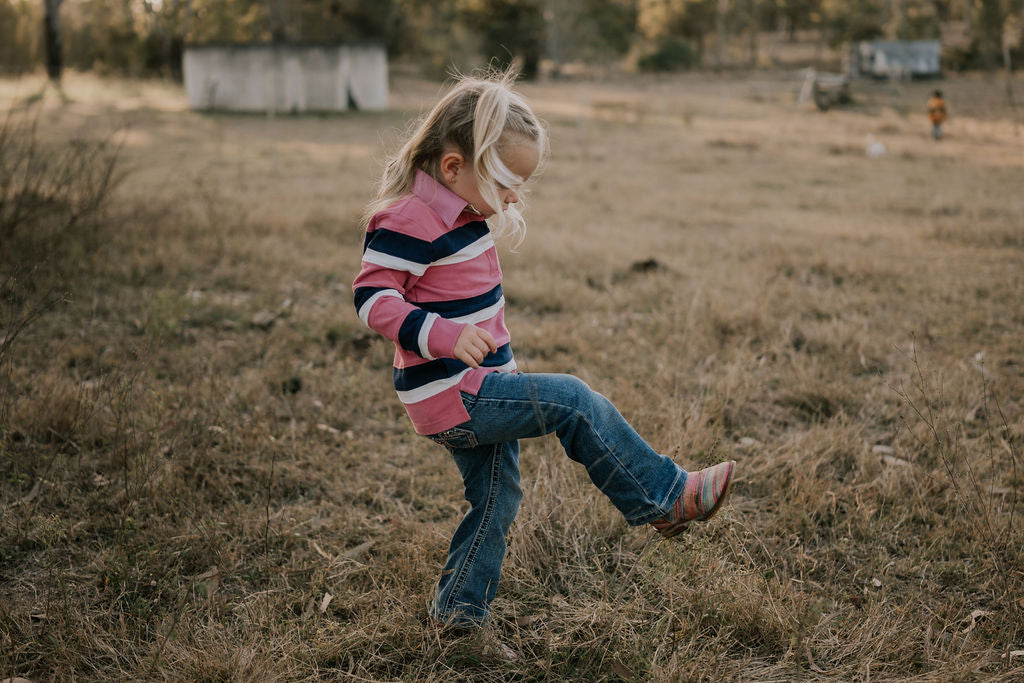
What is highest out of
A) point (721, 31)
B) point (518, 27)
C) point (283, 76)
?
point (721, 31)

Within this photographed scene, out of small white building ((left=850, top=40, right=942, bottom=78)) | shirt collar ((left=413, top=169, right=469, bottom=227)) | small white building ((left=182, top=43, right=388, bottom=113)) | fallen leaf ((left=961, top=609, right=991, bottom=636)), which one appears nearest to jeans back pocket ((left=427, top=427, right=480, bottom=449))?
shirt collar ((left=413, top=169, right=469, bottom=227))

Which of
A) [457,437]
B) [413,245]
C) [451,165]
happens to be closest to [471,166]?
[451,165]

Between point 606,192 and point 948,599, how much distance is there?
845 cm

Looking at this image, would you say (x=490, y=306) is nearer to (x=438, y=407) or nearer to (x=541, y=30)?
(x=438, y=407)

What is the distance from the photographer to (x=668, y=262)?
6582 mm

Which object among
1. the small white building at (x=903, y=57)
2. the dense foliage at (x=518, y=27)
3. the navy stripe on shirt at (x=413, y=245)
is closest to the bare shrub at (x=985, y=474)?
the navy stripe on shirt at (x=413, y=245)

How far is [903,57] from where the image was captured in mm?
41562

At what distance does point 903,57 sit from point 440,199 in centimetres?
4739

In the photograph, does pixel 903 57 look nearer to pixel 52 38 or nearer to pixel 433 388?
pixel 52 38

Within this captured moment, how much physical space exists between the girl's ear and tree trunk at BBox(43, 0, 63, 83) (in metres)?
29.8

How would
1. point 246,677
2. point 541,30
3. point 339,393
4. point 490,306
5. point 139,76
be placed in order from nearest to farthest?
point 246,677 < point 490,306 < point 339,393 < point 139,76 < point 541,30

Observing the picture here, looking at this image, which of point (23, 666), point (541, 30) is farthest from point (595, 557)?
point (541, 30)

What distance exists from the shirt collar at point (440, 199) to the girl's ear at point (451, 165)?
0.11 feet

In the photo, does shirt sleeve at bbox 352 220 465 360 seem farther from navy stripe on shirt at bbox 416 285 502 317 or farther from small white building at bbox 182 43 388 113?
small white building at bbox 182 43 388 113
